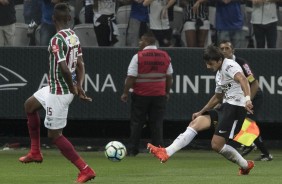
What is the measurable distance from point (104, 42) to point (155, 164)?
12.0 feet

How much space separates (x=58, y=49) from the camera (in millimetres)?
12016

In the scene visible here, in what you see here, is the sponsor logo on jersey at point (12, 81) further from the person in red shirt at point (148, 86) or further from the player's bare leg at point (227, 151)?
the player's bare leg at point (227, 151)

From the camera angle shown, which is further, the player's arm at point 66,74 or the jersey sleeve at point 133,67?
the jersey sleeve at point 133,67

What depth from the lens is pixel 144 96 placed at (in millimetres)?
17234

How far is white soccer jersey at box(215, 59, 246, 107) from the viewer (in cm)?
1295

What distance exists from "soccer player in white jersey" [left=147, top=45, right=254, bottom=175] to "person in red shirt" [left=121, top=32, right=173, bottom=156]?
3540 millimetres

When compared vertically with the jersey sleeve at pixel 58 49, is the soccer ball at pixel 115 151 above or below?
below

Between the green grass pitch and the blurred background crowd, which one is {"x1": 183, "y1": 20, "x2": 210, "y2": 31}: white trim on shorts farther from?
the green grass pitch

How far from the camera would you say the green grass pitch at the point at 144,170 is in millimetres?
12445

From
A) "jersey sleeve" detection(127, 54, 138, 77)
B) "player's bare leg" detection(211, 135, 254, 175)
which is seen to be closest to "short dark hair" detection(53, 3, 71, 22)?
"player's bare leg" detection(211, 135, 254, 175)

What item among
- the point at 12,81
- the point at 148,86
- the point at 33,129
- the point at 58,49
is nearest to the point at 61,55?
the point at 58,49

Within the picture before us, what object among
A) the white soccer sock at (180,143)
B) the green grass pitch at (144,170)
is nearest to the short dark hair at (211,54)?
the white soccer sock at (180,143)

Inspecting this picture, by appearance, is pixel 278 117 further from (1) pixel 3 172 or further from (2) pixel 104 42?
(1) pixel 3 172

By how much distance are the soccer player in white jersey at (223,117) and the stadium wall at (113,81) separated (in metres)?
4.91
